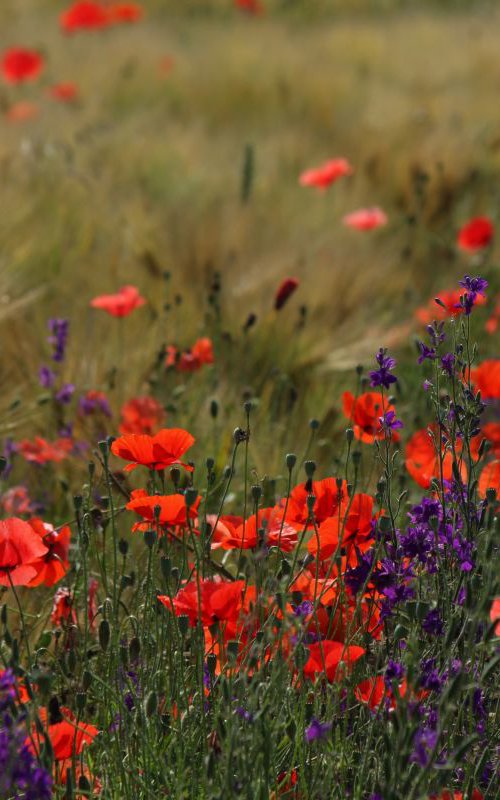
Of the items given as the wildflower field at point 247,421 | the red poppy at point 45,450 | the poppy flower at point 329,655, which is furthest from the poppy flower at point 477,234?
the poppy flower at point 329,655

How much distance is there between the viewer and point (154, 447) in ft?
3.70

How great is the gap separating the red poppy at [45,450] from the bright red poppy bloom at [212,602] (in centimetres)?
63

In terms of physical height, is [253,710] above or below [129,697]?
above

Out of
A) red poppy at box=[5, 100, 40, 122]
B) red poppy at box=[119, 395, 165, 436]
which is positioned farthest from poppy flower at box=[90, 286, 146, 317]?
red poppy at box=[5, 100, 40, 122]

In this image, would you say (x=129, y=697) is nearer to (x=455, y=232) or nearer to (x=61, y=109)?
(x=455, y=232)

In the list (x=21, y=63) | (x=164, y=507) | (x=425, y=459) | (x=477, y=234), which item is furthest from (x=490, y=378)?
(x=21, y=63)

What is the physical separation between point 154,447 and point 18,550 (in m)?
0.16

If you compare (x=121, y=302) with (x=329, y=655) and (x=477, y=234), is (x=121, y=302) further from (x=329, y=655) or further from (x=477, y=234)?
(x=477, y=234)

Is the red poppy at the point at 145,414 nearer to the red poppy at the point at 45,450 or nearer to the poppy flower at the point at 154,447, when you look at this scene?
the red poppy at the point at 45,450

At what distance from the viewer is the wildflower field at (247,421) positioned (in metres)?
1.01

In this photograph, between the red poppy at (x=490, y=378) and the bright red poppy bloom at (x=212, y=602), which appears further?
the red poppy at (x=490, y=378)

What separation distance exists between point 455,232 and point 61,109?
1586 mm

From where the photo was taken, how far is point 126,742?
1062 millimetres

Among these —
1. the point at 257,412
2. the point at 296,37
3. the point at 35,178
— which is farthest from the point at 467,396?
the point at 296,37
